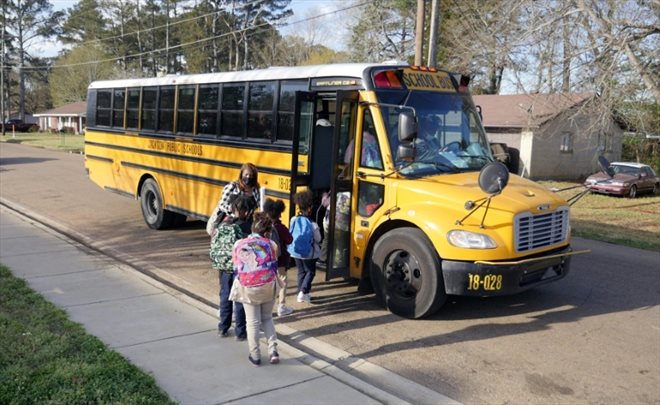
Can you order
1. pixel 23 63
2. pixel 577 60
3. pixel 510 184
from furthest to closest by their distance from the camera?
pixel 23 63, pixel 577 60, pixel 510 184

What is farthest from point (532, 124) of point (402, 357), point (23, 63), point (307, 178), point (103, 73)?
point (23, 63)

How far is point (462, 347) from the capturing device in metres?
5.62

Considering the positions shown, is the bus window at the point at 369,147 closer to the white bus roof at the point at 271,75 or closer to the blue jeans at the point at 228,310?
the white bus roof at the point at 271,75

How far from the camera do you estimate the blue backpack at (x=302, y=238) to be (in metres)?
6.48

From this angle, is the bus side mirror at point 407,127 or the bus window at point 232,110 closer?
the bus side mirror at point 407,127

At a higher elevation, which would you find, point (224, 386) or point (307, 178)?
point (307, 178)

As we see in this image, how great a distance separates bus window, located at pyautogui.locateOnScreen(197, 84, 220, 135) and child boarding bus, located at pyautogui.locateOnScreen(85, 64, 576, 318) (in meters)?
0.13

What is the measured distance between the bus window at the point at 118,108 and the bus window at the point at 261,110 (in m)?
4.37

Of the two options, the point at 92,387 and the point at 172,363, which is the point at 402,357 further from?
the point at 92,387

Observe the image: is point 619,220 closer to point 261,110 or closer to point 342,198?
point 261,110

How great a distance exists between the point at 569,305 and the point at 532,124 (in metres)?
21.2

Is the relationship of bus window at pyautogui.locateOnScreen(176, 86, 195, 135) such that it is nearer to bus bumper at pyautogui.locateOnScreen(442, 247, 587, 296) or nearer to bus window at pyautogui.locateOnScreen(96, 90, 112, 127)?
bus window at pyautogui.locateOnScreen(96, 90, 112, 127)

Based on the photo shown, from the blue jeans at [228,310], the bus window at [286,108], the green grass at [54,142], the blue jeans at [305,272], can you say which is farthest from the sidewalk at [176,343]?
the green grass at [54,142]

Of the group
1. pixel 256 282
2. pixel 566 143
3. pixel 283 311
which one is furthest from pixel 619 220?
pixel 566 143
